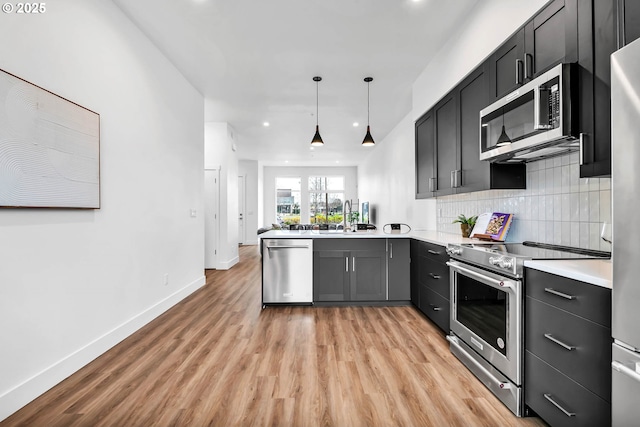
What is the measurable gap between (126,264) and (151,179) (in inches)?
36.6

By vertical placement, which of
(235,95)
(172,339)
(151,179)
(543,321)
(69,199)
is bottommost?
(172,339)

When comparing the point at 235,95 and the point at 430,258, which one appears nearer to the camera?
the point at 430,258

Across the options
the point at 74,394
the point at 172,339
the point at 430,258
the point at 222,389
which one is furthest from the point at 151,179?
the point at 430,258

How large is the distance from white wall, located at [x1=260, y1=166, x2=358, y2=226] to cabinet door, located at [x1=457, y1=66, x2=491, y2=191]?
29.9 feet

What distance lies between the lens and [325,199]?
40.8 ft

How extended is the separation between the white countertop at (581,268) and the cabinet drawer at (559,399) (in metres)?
0.45

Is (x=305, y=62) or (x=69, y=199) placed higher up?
(x=305, y=62)

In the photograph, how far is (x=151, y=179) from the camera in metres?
3.44

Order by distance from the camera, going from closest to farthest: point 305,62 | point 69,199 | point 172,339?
point 69,199 < point 172,339 < point 305,62

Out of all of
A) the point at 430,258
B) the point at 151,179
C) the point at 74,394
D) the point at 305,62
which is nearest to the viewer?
the point at 74,394

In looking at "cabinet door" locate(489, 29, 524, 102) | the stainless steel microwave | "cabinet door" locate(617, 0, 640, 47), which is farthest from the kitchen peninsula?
"cabinet door" locate(617, 0, 640, 47)

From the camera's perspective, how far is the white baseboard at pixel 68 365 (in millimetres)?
1827

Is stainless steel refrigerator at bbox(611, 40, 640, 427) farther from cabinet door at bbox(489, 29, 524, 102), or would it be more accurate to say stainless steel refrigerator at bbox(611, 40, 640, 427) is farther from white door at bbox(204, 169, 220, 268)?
white door at bbox(204, 169, 220, 268)

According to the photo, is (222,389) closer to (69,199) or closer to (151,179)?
(69,199)
